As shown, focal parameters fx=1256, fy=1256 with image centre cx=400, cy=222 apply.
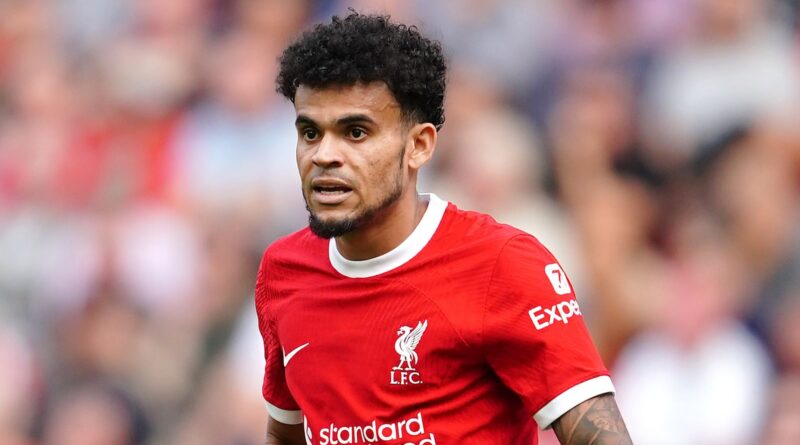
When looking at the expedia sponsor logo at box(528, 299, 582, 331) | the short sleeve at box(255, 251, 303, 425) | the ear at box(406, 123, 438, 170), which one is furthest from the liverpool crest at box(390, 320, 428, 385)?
the short sleeve at box(255, 251, 303, 425)

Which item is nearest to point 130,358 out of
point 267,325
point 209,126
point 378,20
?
point 209,126

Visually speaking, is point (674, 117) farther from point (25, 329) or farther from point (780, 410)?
point (25, 329)

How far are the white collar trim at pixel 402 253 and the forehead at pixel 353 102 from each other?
1.02 feet

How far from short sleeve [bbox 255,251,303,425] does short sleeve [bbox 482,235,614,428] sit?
2.70 feet

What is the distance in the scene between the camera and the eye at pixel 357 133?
3340 mm

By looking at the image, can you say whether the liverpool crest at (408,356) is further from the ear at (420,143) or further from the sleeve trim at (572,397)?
the ear at (420,143)

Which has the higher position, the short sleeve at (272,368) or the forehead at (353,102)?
the forehead at (353,102)

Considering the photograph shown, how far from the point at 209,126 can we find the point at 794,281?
148 inches

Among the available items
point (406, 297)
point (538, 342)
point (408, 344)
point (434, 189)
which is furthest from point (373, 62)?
point (434, 189)

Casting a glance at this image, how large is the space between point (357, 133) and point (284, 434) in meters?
1.12

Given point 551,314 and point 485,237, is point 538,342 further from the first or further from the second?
point 485,237

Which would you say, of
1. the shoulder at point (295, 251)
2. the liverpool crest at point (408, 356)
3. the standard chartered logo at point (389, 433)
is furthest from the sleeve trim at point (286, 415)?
the liverpool crest at point (408, 356)

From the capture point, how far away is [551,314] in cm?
319

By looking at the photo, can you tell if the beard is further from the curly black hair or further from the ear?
the curly black hair
